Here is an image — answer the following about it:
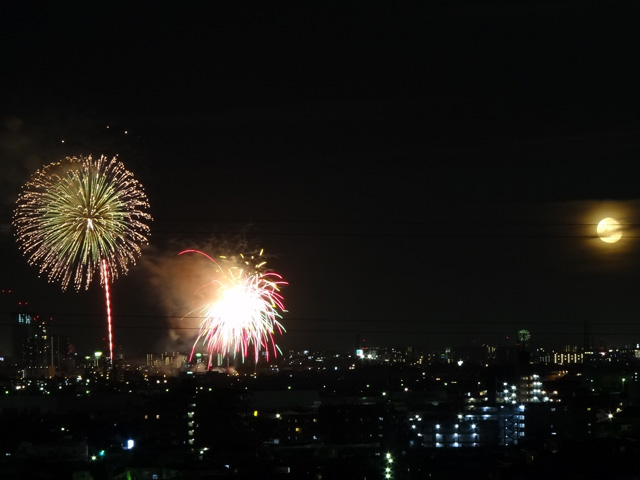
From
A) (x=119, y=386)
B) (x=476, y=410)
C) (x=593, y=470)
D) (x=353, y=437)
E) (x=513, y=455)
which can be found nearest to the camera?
(x=593, y=470)

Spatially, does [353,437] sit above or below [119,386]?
below

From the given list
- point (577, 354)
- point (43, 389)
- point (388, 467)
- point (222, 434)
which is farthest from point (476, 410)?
point (577, 354)

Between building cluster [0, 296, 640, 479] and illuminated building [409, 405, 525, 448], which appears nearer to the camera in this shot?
building cluster [0, 296, 640, 479]

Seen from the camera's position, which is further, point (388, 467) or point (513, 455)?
point (513, 455)

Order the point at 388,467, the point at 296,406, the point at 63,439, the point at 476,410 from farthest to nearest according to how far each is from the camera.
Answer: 1. the point at 296,406
2. the point at 476,410
3. the point at 63,439
4. the point at 388,467

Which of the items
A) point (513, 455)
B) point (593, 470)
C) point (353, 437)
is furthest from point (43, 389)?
point (593, 470)

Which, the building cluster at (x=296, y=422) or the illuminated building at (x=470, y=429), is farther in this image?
the illuminated building at (x=470, y=429)

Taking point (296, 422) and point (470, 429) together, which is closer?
point (470, 429)

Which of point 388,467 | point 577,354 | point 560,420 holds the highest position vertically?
point 577,354

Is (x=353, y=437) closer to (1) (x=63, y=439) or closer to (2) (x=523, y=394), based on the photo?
(1) (x=63, y=439)
